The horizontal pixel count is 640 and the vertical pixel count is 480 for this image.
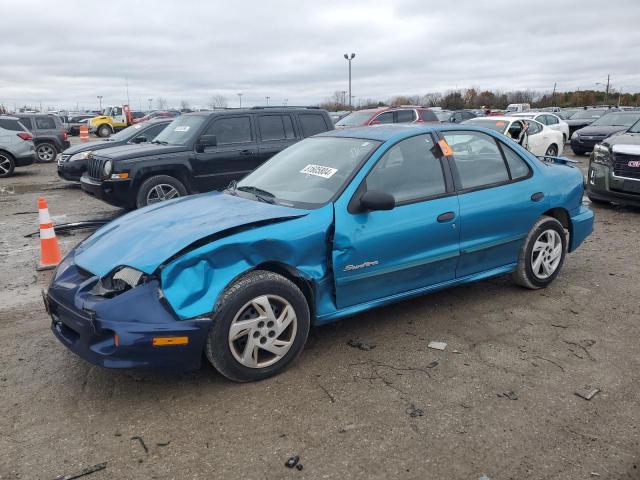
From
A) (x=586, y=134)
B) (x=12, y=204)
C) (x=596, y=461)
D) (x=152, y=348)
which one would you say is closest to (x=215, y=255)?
(x=152, y=348)

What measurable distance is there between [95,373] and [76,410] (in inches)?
17.7

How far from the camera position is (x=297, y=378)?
3504 millimetres

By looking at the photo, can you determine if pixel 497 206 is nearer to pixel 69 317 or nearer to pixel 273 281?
pixel 273 281

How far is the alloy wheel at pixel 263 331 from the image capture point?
3.30 metres

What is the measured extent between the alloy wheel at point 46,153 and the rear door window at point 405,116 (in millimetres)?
12459

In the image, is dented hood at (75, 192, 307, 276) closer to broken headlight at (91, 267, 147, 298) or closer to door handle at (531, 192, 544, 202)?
broken headlight at (91, 267, 147, 298)

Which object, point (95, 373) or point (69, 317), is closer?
point (69, 317)

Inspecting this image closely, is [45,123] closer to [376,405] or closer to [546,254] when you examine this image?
[546,254]

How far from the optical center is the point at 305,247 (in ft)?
11.6

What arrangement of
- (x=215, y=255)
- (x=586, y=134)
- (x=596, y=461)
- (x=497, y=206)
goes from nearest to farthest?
(x=596, y=461)
(x=215, y=255)
(x=497, y=206)
(x=586, y=134)

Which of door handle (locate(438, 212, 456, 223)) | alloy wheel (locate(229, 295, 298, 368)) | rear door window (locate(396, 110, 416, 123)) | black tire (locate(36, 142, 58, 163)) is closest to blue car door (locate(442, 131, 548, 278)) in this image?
door handle (locate(438, 212, 456, 223))

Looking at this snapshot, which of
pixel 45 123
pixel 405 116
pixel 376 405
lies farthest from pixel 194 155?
pixel 45 123

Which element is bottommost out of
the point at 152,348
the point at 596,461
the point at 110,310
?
the point at 596,461

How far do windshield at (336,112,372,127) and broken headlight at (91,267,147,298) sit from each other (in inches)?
453
